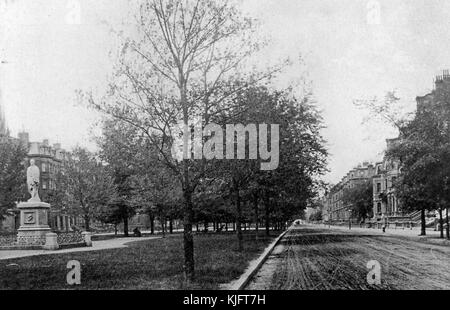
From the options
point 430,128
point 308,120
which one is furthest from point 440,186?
point 308,120

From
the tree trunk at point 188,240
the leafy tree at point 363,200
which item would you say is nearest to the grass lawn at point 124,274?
the tree trunk at point 188,240

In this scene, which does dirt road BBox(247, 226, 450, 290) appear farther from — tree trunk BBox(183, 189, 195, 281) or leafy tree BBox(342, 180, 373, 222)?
leafy tree BBox(342, 180, 373, 222)

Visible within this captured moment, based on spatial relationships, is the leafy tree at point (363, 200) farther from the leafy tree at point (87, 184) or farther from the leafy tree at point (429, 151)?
the leafy tree at point (429, 151)

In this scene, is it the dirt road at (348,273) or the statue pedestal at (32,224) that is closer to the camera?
the dirt road at (348,273)

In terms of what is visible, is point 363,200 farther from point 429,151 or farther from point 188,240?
point 188,240

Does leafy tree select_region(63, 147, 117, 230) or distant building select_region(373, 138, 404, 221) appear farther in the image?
distant building select_region(373, 138, 404, 221)

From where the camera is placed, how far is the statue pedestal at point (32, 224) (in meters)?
26.4

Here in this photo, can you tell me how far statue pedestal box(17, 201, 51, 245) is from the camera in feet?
86.5

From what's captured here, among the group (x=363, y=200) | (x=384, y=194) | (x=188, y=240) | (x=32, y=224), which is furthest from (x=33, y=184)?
(x=363, y=200)

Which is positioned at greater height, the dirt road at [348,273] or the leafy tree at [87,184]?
the leafy tree at [87,184]

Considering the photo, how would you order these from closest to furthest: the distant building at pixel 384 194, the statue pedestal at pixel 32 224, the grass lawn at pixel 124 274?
the grass lawn at pixel 124 274 < the statue pedestal at pixel 32 224 < the distant building at pixel 384 194

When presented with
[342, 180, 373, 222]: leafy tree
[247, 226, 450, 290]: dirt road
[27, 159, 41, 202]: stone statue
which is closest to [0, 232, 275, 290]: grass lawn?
[247, 226, 450, 290]: dirt road

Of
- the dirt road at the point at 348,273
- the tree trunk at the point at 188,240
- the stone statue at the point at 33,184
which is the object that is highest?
the stone statue at the point at 33,184
